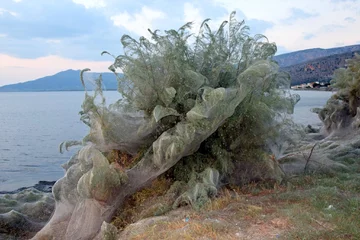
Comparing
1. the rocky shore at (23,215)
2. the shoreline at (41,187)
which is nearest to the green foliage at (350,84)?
the rocky shore at (23,215)

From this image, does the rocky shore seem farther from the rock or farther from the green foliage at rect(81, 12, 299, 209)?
the green foliage at rect(81, 12, 299, 209)

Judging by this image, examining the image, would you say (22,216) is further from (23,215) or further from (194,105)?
(194,105)

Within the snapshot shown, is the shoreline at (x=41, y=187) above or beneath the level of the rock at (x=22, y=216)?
beneath

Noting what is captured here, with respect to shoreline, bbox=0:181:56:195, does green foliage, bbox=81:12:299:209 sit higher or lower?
higher

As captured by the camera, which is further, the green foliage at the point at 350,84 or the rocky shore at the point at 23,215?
the green foliage at the point at 350,84

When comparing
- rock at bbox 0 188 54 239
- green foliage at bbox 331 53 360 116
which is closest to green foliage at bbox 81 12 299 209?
rock at bbox 0 188 54 239

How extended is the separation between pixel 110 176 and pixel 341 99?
1277cm

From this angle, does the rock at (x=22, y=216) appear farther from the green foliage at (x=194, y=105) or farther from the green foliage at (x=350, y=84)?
the green foliage at (x=350, y=84)

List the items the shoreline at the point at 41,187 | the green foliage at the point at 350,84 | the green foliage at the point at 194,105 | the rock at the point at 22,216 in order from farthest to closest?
1. the shoreline at the point at 41,187
2. the green foliage at the point at 350,84
3. the rock at the point at 22,216
4. the green foliage at the point at 194,105

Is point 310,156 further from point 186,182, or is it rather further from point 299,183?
point 186,182

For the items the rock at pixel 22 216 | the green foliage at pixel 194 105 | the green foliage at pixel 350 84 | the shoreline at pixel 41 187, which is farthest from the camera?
the shoreline at pixel 41 187

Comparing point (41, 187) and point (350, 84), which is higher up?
point (350, 84)

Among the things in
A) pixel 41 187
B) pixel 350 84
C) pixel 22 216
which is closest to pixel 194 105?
pixel 22 216

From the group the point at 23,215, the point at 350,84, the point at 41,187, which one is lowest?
the point at 41,187
